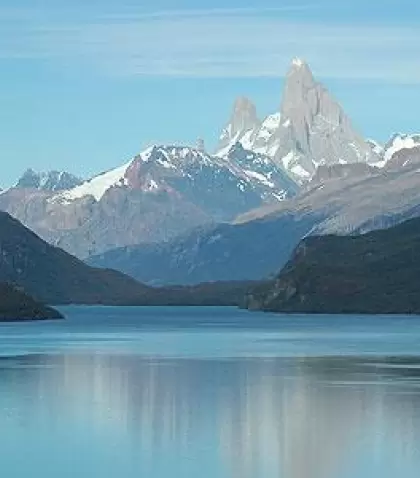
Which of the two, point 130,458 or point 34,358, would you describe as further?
point 34,358

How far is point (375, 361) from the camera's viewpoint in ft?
468

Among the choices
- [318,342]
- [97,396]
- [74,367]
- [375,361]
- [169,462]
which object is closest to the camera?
[169,462]

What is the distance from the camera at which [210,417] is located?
85.7 m

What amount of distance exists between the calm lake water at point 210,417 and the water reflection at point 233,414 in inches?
3.2

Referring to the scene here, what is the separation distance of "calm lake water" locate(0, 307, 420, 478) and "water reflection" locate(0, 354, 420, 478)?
8cm

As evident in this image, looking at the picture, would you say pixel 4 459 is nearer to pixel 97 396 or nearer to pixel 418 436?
pixel 418 436

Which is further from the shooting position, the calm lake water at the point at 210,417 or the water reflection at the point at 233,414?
the water reflection at the point at 233,414

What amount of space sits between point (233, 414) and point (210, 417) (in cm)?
223

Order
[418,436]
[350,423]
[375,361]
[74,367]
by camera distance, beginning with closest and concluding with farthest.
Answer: [418,436]
[350,423]
[74,367]
[375,361]

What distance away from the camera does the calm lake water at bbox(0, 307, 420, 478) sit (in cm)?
6756

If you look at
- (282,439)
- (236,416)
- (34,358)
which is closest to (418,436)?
(282,439)

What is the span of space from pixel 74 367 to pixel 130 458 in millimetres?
63583

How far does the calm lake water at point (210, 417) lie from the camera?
67.6 meters

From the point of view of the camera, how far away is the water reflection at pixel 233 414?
6862 centimetres
